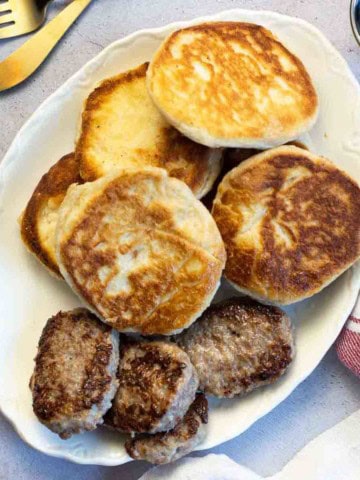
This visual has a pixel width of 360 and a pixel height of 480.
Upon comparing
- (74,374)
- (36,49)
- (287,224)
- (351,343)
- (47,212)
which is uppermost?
(36,49)

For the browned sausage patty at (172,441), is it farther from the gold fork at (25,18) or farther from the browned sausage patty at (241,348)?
the gold fork at (25,18)

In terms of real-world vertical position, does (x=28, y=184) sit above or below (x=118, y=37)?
below

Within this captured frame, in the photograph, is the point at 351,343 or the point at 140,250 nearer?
the point at 140,250

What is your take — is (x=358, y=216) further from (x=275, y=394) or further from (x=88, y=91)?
(x=88, y=91)

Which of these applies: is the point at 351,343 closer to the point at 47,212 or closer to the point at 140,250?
the point at 140,250

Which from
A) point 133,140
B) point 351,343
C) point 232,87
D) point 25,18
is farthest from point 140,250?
point 25,18

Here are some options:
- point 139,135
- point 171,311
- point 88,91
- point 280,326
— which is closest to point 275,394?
point 280,326
